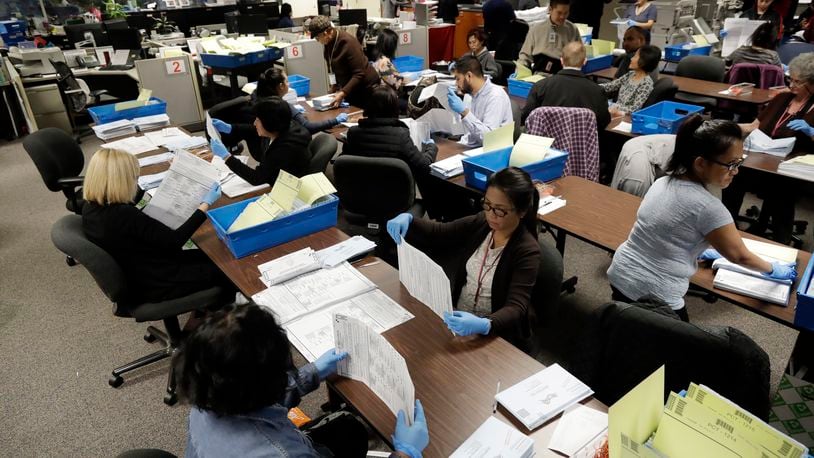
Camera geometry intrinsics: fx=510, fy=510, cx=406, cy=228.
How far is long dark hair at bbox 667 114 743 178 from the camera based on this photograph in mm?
1752

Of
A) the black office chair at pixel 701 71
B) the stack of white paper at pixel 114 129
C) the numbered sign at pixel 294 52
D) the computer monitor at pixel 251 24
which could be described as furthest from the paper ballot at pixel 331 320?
the computer monitor at pixel 251 24

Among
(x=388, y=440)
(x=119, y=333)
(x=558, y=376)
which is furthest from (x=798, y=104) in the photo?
(x=119, y=333)

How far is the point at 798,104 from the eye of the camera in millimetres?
3326

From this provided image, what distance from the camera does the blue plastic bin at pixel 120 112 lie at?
3945mm

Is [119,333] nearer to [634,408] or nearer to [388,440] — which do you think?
[388,440]

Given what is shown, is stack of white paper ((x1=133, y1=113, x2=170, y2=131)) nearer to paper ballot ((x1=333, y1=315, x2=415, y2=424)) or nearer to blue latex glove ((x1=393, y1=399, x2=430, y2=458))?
paper ballot ((x1=333, y1=315, x2=415, y2=424))

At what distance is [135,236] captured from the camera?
2.23m

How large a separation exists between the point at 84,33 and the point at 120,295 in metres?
6.73

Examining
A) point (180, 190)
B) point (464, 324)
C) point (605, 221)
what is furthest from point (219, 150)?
point (605, 221)

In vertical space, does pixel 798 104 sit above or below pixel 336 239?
above

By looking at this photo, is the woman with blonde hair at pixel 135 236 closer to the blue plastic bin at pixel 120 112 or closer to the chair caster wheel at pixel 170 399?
the chair caster wheel at pixel 170 399

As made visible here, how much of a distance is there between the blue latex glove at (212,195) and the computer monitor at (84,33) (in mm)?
5959

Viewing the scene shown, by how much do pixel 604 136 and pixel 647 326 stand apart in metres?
2.73

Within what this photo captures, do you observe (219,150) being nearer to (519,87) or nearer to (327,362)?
(327,362)
